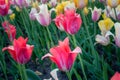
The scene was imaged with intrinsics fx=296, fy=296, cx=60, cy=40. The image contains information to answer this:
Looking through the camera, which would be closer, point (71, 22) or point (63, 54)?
point (63, 54)

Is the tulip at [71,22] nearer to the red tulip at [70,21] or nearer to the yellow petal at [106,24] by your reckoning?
the red tulip at [70,21]

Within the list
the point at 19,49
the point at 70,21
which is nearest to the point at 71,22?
the point at 70,21

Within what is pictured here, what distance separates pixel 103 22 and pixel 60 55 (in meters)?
0.67

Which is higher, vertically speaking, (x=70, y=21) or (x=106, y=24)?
(x=70, y=21)

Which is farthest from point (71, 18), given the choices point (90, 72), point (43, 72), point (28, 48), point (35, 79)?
point (43, 72)

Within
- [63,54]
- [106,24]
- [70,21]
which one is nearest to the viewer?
[63,54]

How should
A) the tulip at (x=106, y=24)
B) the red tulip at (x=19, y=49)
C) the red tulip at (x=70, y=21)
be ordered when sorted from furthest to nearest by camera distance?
the tulip at (x=106, y=24) → the red tulip at (x=70, y=21) → the red tulip at (x=19, y=49)

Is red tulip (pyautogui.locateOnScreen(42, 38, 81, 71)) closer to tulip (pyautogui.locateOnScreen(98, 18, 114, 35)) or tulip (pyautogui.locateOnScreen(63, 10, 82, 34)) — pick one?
tulip (pyautogui.locateOnScreen(63, 10, 82, 34))

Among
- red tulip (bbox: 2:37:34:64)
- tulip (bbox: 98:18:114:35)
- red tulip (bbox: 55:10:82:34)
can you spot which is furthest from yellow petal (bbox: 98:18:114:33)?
red tulip (bbox: 2:37:34:64)

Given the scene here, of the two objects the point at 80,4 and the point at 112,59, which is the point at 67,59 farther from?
the point at 112,59

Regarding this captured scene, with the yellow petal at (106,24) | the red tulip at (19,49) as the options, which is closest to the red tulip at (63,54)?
the red tulip at (19,49)

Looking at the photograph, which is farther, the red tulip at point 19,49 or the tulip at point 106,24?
the tulip at point 106,24

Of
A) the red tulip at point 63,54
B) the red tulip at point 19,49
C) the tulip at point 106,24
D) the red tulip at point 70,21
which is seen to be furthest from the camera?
the tulip at point 106,24

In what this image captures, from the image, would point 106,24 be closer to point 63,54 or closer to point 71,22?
point 71,22
